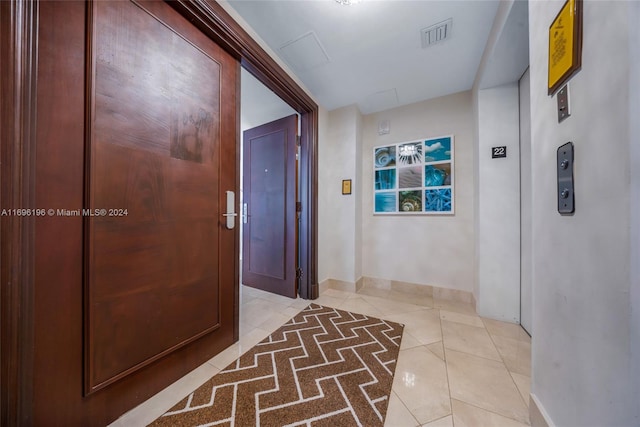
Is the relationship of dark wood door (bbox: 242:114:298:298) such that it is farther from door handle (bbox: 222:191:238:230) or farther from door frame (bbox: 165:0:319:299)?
door handle (bbox: 222:191:238:230)

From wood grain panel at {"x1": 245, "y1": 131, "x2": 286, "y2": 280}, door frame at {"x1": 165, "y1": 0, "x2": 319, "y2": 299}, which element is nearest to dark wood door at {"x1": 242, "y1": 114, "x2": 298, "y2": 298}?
wood grain panel at {"x1": 245, "y1": 131, "x2": 286, "y2": 280}

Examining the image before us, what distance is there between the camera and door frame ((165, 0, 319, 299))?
1.31m

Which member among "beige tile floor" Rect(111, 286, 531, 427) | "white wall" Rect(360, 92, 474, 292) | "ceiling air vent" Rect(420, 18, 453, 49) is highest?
"ceiling air vent" Rect(420, 18, 453, 49)

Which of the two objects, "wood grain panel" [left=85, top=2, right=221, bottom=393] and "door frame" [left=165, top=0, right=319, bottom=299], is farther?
"door frame" [left=165, top=0, right=319, bottom=299]

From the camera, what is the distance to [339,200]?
2762 millimetres

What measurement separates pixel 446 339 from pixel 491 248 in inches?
37.4

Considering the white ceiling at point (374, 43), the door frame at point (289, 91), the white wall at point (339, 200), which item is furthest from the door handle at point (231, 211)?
the white ceiling at point (374, 43)

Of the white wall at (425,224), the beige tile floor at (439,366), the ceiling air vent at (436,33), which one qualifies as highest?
the ceiling air vent at (436,33)

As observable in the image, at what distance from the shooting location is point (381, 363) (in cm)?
137

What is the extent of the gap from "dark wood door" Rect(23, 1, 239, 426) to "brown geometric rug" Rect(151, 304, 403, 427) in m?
0.29

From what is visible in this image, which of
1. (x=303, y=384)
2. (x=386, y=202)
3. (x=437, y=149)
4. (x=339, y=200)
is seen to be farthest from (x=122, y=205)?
(x=437, y=149)

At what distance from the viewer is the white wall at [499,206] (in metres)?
1.88

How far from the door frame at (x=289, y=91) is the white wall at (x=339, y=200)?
0.17 m

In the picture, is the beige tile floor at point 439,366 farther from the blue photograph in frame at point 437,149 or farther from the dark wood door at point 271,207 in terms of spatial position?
the blue photograph in frame at point 437,149
